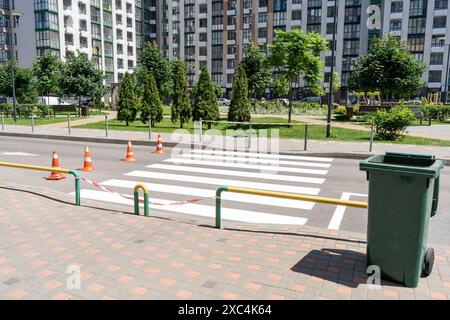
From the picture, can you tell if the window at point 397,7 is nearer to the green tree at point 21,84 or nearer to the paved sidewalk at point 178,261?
the green tree at point 21,84

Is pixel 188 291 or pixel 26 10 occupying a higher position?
pixel 26 10

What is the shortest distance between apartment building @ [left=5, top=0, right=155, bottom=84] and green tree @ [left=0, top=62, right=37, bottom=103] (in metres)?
13.5

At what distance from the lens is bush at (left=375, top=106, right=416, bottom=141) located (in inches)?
709

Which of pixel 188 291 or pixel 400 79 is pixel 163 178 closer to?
pixel 188 291

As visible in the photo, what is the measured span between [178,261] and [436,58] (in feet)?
237

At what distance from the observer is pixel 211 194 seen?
910 cm

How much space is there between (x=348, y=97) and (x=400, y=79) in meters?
39.0

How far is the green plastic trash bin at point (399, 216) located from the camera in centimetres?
409

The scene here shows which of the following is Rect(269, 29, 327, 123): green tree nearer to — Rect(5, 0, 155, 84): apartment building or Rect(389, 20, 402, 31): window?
Rect(5, 0, 155, 84): apartment building

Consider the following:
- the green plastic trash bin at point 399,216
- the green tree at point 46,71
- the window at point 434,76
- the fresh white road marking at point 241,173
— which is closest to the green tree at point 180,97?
the fresh white road marking at point 241,173

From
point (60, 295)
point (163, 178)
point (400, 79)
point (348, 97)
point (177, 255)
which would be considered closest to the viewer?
point (60, 295)

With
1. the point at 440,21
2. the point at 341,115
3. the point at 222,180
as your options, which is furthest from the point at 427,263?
the point at 440,21

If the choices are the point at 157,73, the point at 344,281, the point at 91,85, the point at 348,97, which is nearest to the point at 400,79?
the point at 157,73
